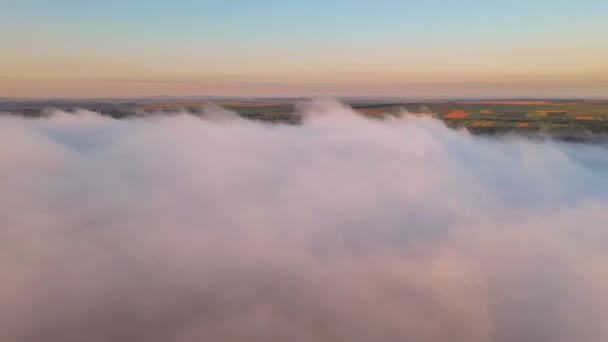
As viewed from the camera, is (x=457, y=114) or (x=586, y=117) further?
(x=457, y=114)

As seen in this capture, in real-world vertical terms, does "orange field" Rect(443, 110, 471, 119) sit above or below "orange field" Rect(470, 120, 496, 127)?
above

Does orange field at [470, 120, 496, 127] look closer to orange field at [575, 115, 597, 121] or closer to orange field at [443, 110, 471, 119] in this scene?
orange field at [443, 110, 471, 119]

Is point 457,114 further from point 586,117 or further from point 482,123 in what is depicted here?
point 586,117

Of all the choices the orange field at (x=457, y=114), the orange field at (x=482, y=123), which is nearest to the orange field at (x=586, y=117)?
the orange field at (x=482, y=123)

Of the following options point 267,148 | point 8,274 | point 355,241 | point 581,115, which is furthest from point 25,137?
point 581,115

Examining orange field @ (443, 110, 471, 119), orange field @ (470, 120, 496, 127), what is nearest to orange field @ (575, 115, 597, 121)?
orange field @ (470, 120, 496, 127)

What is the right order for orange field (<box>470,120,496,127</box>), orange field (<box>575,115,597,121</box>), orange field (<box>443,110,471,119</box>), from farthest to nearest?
orange field (<box>443,110,471,119</box>) → orange field (<box>575,115,597,121</box>) → orange field (<box>470,120,496,127</box>)

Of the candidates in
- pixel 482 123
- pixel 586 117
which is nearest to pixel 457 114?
pixel 482 123

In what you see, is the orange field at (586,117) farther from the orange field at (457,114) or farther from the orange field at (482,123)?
the orange field at (457,114)

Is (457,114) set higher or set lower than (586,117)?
higher

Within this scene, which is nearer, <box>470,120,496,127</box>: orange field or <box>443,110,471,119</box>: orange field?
<box>470,120,496,127</box>: orange field
